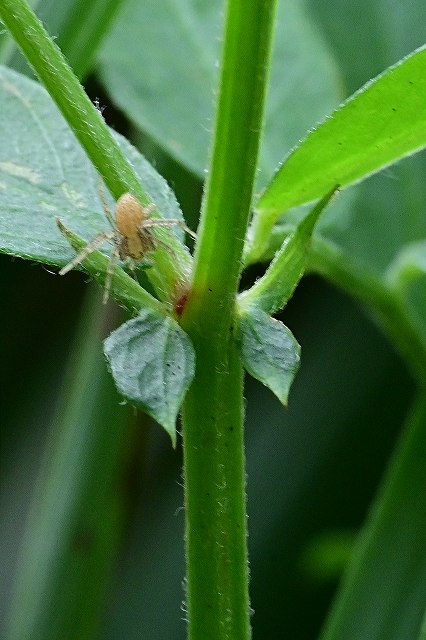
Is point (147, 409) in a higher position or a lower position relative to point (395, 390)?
lower

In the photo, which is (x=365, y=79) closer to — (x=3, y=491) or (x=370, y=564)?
(x=370, y=564)

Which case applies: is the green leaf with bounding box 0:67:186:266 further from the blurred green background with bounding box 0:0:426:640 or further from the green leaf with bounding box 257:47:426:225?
the blurred green background with bounding box 0:0:426:640

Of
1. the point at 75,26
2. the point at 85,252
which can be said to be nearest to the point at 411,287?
the point at 75,26

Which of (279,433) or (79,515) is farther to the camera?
(279,433)

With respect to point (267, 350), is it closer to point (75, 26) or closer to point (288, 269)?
point (288, 269)

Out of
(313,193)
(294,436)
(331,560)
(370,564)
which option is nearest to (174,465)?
(294,436)

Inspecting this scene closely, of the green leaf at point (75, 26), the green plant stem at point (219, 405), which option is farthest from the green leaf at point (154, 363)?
the green leaf at point (75, 26)
